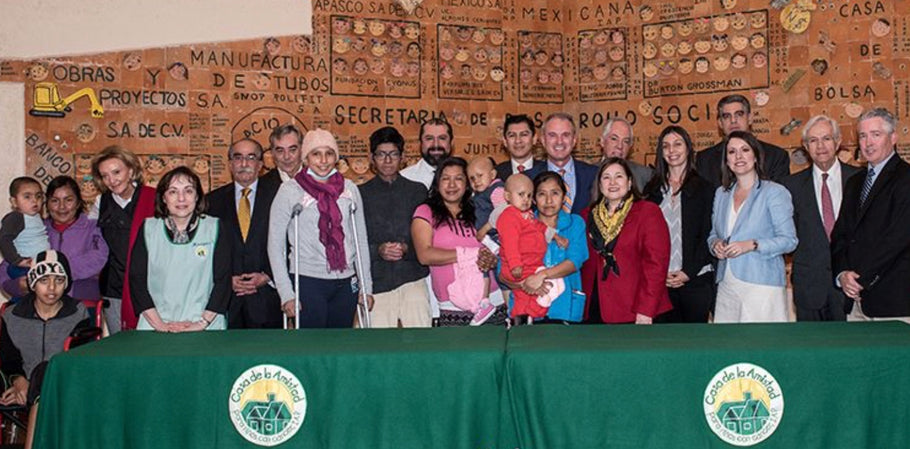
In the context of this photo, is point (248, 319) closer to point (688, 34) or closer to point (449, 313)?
point (449, 313)

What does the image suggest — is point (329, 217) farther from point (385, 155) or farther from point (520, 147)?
point (520, 147)

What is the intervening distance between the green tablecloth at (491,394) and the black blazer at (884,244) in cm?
144

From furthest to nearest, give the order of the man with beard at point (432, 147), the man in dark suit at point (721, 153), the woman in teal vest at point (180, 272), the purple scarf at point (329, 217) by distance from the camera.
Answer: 1. the man with beard at point (432, 147)
2. the man in dark suit at point (721, 153)
3. the purple scarf at point (329, 217)
4. the woman in teal vest at point (180, 272)

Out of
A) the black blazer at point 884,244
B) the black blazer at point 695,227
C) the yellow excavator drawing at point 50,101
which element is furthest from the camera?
the yellow excavator drawing at point 50,101

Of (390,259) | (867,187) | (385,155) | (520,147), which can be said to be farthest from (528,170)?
(867,187)

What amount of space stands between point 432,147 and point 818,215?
2220 mm

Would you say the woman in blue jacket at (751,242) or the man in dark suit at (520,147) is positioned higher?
the man in dark suit at (520,147)

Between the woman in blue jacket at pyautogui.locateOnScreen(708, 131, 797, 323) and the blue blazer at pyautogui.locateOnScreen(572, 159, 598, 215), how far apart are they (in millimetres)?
850

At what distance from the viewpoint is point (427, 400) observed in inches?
158

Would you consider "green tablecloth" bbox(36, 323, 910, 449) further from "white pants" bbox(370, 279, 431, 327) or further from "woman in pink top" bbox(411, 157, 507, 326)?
"white pants" bbox(370, 279, 431, 327)

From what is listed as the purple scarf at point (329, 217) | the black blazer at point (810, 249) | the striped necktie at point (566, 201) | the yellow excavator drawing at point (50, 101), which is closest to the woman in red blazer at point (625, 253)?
the striped necktie at point (566, 201)

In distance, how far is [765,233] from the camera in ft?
18.1

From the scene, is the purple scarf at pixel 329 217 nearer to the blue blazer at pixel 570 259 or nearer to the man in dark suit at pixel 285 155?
the man in dark suit at pixel 285 155

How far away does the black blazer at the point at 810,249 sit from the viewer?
A: 593cm
